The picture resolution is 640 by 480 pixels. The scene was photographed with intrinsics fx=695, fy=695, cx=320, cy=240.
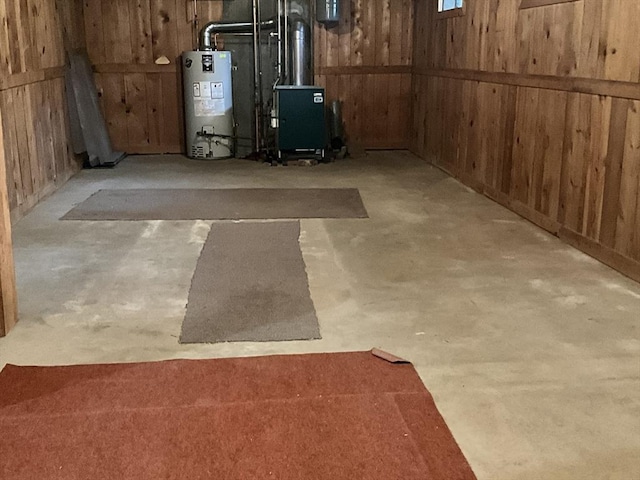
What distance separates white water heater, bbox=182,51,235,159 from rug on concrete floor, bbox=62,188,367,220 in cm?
180

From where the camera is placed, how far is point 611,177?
3756 mm

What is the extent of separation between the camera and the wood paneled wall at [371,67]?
7.79m

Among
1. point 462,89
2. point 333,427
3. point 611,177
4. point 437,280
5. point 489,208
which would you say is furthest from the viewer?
point 462,89

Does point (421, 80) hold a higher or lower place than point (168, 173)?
higher

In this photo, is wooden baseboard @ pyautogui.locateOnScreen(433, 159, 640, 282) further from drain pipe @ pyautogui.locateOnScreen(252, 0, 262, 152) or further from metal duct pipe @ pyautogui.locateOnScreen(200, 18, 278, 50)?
metal duct pipe @ pyautogui.locateOnScreen(200, 18, 278, 50)

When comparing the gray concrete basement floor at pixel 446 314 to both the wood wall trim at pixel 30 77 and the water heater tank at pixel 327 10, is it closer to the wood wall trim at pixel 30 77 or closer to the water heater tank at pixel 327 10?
the wood wall trim at pixel 30 77

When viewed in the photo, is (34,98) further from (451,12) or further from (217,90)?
(451,12)

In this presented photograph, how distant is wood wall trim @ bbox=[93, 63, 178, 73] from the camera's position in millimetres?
7621

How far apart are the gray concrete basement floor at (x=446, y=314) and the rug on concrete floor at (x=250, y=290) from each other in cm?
7

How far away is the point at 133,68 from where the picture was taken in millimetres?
7652

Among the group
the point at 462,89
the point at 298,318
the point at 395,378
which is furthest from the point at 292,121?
the point at 395,378

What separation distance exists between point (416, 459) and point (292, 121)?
5454mm

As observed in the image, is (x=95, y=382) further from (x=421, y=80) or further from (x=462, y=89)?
(x=421, y=80)

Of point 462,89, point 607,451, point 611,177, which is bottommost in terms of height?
point 607,451
